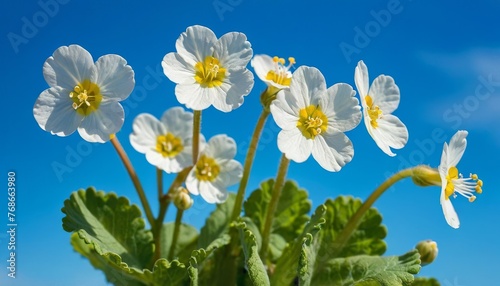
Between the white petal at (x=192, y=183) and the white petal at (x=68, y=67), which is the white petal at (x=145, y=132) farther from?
the white petal at (x=68, y=67)

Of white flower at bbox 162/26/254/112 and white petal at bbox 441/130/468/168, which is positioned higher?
white flower at bbox 162/26/254/112

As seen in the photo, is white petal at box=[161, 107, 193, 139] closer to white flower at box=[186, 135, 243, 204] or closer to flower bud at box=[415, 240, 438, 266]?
white flower at box=[186, 135, 243, 204]

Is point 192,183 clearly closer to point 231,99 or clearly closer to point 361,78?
point 231,99

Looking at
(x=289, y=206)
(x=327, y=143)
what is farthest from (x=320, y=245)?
(x=327, y=143)

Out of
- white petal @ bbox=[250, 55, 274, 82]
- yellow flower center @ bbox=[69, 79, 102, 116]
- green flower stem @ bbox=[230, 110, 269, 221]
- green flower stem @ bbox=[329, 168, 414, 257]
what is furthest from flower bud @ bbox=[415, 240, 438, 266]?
yellow flower center @ bbox=[69, 79, 102, 116]

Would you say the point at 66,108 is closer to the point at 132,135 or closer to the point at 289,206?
the point at 132,135

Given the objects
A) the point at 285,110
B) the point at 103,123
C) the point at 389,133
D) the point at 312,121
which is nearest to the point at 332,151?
the point at 312,121
